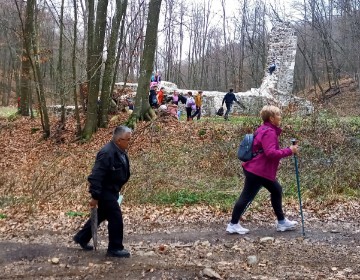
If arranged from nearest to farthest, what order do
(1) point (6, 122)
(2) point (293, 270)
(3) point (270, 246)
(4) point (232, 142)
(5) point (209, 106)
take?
1. (2) point (293, 270)
2. (3) point (270, 246)
3. (4) point (232, 142)
4. (1) point (6, 122)
5. (5) point (209, 106)

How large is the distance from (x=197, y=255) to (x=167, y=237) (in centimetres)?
99

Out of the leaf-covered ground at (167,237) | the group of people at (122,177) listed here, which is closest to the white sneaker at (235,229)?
the group of people at (122,177)

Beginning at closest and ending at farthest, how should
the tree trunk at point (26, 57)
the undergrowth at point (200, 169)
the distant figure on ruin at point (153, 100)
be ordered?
the undergrowth at point (200, 169) < the tree trunk at point (26, 57) < the distant figure on ruin at point (153, 100)

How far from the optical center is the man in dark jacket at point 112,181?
482cm

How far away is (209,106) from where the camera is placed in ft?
75.4

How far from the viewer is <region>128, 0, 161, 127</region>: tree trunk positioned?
51.0ft

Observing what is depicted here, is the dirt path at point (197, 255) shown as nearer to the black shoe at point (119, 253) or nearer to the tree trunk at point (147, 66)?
the black shoe at point (119, 253)

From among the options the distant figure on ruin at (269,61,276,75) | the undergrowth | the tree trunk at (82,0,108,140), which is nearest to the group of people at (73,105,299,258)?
the undergrowth

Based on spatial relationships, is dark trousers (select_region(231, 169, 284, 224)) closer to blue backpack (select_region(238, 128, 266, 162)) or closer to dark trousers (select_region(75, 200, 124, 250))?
blue backpack (select_region(238, 128, 266, 162))

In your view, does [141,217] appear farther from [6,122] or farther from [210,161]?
[6,122]

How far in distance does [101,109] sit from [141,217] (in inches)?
412

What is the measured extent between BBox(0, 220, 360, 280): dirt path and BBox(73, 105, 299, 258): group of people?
0.59 ft

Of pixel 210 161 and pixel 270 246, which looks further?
pixel 210 161

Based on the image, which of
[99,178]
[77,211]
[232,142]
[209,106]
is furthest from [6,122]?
[99,178]
